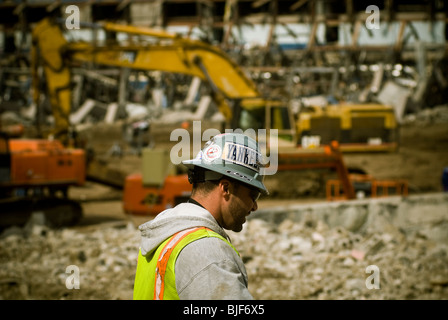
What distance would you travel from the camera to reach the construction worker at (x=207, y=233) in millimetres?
1742

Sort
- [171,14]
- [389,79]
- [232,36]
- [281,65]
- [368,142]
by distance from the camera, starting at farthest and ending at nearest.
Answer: [171,14], [232,36], [281,65], [389,79], [368,142]

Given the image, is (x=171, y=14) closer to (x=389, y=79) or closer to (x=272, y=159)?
(x=389, y=79)

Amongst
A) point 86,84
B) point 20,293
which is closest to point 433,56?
point 86,84

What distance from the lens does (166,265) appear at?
184 centimetres

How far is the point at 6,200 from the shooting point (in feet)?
34.5

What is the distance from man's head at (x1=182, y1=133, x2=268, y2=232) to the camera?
6.64 ft

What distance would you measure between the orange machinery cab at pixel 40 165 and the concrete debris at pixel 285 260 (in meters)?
1.04

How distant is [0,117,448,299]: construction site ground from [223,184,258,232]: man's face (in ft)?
14.4

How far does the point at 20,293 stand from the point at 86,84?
22173mm

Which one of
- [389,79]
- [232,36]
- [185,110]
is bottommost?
[185,110]

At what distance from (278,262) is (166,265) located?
237 inches

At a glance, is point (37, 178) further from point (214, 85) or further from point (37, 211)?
point (214, 85)

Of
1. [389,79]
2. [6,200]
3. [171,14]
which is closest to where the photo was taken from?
[6,200]

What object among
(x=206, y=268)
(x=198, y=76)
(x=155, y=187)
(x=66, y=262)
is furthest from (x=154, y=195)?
(x=206, y=268)
